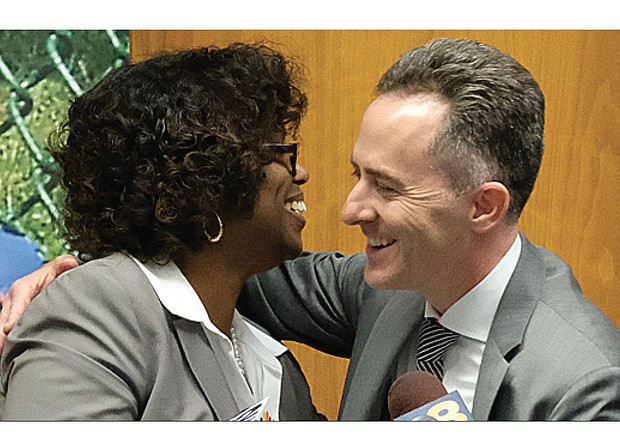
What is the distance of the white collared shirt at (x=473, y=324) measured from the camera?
→ 1.34m

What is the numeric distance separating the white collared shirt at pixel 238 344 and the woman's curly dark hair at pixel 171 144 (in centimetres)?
Answer: 4

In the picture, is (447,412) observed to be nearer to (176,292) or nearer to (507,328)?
(507,328)

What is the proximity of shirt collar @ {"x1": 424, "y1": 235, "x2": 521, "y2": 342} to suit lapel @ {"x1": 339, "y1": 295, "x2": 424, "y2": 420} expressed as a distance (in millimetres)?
75

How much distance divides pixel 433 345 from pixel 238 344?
0.30 meters

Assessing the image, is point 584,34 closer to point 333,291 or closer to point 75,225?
point 333,291

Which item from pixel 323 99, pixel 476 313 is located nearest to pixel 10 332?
pixel 323 99

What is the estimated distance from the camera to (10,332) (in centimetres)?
131

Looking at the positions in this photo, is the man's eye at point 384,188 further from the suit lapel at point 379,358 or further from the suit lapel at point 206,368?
the suit lapel at point 206,368

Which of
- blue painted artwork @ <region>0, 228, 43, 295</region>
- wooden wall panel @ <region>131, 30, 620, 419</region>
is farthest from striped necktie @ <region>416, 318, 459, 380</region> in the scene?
blue painted artwork @ <region>0, 228, 43, 295</region>

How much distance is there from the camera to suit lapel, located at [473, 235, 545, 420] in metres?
1.30

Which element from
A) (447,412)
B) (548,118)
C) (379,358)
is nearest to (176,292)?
(379,358)

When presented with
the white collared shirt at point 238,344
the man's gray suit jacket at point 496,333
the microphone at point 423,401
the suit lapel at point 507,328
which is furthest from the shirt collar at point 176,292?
the suit lapel at point 507,328

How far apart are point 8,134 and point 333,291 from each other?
0.57 metres

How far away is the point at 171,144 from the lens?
4.29 ft
